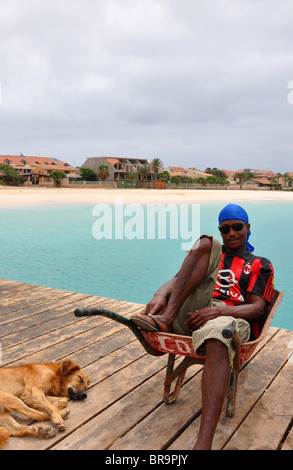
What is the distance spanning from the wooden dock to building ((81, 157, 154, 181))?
2978 inches

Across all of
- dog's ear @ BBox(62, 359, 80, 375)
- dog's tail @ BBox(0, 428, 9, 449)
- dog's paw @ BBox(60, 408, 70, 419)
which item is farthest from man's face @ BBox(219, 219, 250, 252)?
dog's tail @ BBox(0, 428, 9, 449)

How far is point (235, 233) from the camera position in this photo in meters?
3.12

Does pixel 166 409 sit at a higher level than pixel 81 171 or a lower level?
lower

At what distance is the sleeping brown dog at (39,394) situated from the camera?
8.41ft

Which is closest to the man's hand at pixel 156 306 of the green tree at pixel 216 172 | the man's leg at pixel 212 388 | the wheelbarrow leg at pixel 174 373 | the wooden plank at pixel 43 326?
the wheelbarrow leg at pixel 174 373

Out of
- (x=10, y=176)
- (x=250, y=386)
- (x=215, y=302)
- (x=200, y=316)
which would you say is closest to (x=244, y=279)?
(x=215, y=302)

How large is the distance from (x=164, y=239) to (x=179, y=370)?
699 inches

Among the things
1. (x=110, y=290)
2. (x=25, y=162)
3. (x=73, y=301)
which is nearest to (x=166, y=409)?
(x=73, y=301)

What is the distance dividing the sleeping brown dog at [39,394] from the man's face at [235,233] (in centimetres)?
153

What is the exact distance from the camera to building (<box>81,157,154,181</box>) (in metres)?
81.7

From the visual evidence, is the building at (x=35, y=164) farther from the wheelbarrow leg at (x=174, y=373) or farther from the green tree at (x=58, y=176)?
the wheelbarrow leg at (x=174, y=373)
